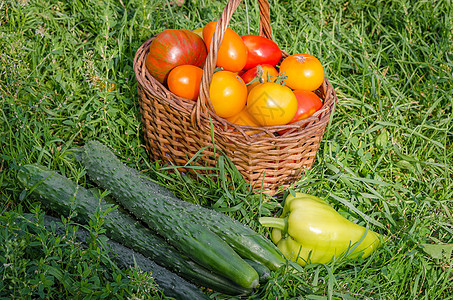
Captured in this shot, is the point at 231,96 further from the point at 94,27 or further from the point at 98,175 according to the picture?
the point at 94,27

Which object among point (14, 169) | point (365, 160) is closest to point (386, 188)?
point (365, 160)

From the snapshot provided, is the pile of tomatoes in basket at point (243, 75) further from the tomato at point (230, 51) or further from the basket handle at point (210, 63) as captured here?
the basket handle at point (210, 63)

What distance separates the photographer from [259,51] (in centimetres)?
271

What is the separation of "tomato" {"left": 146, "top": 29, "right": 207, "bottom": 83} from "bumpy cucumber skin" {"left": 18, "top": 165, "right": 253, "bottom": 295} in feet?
2.72

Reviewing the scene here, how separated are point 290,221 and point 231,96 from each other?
740mm

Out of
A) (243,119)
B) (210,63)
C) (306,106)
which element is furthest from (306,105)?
(210,63)

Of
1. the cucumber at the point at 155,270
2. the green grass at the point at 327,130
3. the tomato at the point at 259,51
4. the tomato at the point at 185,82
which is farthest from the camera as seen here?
the tomato at the point at 259,51

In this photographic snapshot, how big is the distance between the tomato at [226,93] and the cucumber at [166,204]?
55 centimetres

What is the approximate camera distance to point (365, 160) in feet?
9.18

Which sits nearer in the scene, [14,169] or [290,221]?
[290,221]

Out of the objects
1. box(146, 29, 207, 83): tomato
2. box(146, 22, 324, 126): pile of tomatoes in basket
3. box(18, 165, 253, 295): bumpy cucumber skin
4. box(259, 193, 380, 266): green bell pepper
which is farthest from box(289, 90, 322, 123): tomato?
box(18, 165, 253, 295): bumpy cucumber skin

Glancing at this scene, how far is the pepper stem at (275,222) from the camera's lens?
88.0 inches

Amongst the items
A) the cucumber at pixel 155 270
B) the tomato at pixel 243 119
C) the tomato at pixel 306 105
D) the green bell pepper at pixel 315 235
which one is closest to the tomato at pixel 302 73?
the tomato at pixel 306 105

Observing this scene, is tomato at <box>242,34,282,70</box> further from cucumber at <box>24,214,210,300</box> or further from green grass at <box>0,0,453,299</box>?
cucumber at <box>24,214,210,300</box>
